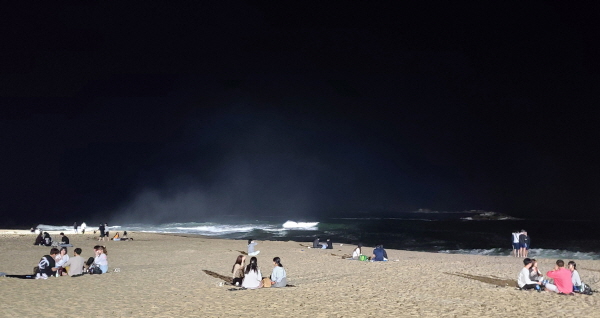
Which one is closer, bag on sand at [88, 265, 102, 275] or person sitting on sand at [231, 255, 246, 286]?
person sitting on sand at [231, 255, 246, 286]

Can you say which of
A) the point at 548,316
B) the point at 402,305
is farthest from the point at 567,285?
the point at 402,305

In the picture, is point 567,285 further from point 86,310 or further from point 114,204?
point 114,204

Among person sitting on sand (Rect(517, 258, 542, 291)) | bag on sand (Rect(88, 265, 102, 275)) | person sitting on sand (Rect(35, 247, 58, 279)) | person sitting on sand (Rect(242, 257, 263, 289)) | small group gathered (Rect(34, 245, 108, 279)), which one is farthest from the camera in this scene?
bag on sand (Rect(88, 265, 102, 275))

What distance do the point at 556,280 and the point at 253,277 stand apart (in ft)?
28.3

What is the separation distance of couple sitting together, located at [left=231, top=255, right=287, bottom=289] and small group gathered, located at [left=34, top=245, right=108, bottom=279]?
5549mm

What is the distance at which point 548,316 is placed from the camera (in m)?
9.84

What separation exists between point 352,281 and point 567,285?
20.5ft

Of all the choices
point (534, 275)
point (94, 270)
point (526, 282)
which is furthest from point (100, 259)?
point (534, 275)

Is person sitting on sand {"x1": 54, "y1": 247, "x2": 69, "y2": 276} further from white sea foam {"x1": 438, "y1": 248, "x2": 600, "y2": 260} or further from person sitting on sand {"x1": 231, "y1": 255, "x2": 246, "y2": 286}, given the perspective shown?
white sea foam {"x1": 438, "y1": 248, "x2": 600, "y2": 260}

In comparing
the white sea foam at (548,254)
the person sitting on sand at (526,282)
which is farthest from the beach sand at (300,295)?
the white sea foam at (548,254)

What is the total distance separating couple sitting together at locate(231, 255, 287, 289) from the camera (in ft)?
43.9

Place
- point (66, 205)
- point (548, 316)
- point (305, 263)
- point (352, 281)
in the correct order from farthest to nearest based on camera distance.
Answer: point (66, 205)
point (305, 263)
point (352, 281)
point (548, 316)

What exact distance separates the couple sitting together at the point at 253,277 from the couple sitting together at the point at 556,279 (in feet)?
23.4

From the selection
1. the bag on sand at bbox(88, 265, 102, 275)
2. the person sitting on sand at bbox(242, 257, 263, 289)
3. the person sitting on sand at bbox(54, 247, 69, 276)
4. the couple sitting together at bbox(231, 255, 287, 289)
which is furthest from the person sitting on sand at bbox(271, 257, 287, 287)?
the person sitting on sand at bbox(54, 247, 69, 276)
